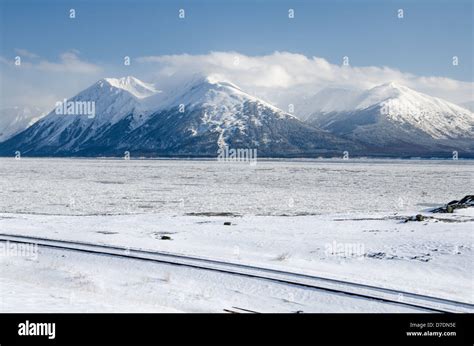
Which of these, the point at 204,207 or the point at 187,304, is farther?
the point at 204,207

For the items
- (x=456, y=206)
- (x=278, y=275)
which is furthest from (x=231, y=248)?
(x=456, y=206)

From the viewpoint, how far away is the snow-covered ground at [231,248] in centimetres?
1661

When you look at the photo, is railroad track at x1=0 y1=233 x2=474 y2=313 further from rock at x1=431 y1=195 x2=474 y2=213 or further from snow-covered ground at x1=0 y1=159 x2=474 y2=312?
rock at x1=431 y1=195 x2=474 y2=213

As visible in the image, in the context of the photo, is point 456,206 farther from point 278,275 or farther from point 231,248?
point 278,275

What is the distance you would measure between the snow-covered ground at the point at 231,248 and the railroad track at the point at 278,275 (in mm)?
604

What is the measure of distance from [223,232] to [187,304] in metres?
14.6

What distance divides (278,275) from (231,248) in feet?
24.5

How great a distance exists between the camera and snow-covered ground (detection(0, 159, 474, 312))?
16609mm

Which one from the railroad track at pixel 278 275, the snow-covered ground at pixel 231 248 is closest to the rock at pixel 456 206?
the snow-covered ground at pixel 231 248

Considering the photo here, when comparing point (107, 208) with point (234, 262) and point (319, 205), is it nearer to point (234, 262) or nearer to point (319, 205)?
point (319, 205)

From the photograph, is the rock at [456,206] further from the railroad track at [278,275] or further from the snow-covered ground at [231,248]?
the railroad track at [278,275]

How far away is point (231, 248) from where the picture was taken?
2644 cm
